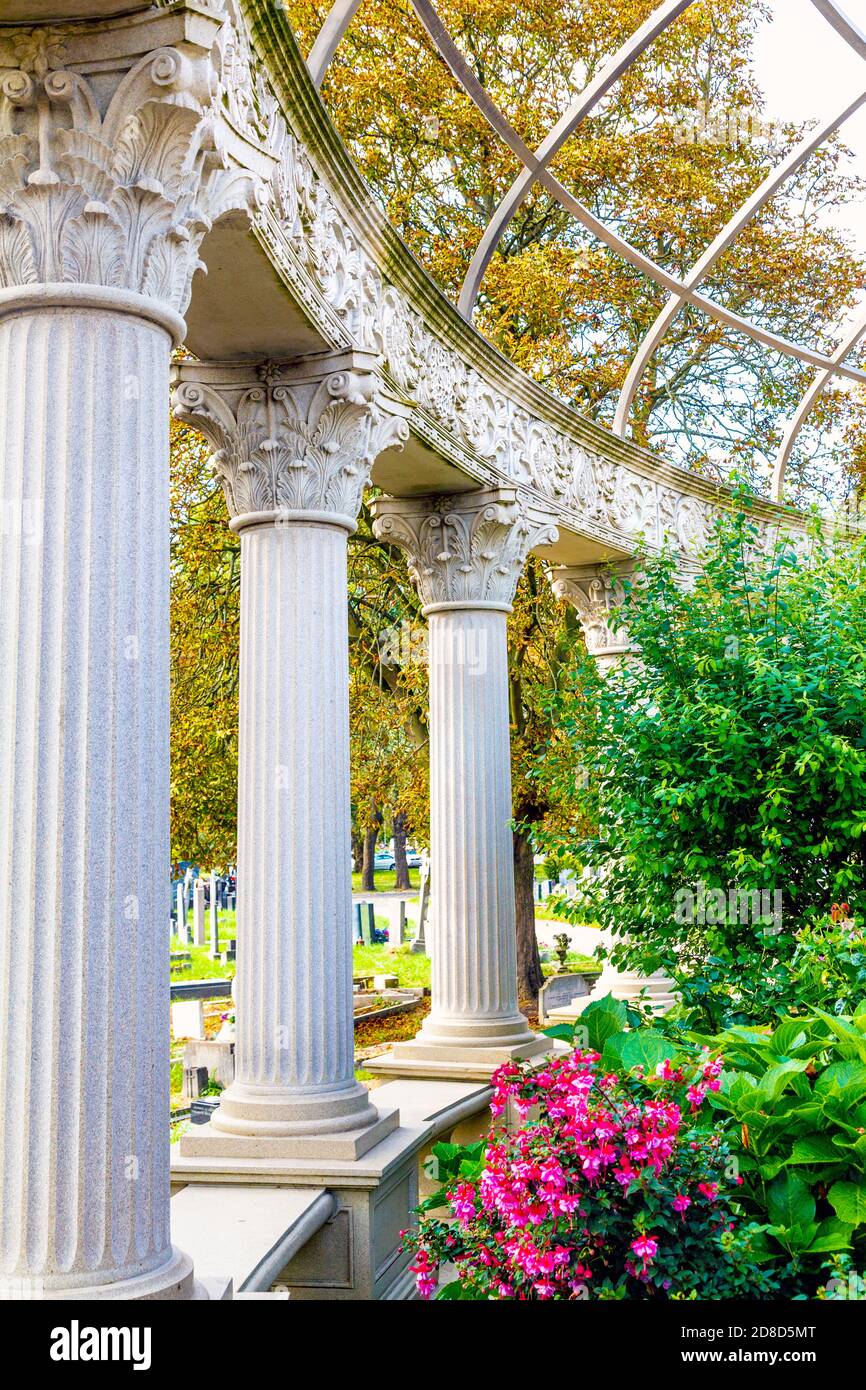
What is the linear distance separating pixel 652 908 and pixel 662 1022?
2.65m

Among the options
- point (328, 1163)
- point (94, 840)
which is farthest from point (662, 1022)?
point (94, 840)

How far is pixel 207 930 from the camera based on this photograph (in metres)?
70.9

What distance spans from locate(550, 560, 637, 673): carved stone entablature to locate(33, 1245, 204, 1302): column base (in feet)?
68.9

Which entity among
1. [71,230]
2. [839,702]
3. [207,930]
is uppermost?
[71,230]

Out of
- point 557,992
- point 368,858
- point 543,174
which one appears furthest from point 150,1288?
point 368,858

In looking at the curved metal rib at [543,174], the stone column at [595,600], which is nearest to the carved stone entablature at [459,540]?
the curved metal rib at [543,174]

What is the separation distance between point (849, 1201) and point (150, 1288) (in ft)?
15.3

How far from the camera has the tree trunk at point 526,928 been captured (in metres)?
38.6

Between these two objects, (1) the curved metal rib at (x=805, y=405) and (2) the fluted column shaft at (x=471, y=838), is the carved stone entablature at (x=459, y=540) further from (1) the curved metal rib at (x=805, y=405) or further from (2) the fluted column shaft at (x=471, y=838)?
(1) the curved metal rib at (x=805, y=405)

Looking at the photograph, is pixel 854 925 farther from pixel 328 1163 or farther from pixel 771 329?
pixel 771 329

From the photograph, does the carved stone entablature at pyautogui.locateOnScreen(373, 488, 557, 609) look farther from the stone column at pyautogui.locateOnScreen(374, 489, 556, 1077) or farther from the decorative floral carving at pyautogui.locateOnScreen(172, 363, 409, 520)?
the decorative floral carving at pyautogui.locateOnScreen(172, 363, 409, 520)

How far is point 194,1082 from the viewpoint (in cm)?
3175
